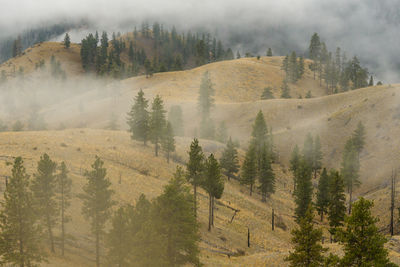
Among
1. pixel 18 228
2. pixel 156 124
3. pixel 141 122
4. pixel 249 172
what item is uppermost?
pixel 141 122

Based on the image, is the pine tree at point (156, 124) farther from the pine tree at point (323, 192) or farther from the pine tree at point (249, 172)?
the pine tree at point (323, 192)

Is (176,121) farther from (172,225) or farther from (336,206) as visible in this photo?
(172,225)

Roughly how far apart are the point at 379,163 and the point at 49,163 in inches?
2693

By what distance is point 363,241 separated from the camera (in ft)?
59.7

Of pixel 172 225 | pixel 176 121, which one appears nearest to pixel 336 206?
pixel 172 225

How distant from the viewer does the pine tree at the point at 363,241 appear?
1784 centimetres

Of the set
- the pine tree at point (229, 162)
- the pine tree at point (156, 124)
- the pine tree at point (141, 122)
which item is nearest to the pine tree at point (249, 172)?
the pine tree at point (229, 162)

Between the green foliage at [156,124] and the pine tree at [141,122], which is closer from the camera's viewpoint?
the green foliage at [156,124]

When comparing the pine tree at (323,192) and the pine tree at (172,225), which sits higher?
the pine tree at (172,225)

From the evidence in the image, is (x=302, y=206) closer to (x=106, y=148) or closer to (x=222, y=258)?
(x=222, y=258)

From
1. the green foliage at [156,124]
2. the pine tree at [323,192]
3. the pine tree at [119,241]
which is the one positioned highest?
the green foliage at [156,124]

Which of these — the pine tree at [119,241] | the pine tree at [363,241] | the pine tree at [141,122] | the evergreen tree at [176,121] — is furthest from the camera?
the evergreen tree at [176,121]

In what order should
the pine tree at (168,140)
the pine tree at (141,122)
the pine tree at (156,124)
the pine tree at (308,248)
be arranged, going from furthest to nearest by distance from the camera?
the pine tree at (141,122) < the pine tree at (156,124) < the pine tree at (168,140) < the pine tree at (308,248)

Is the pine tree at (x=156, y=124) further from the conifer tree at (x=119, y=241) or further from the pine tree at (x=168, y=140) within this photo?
the conifer tree at (x=119, y=241)
